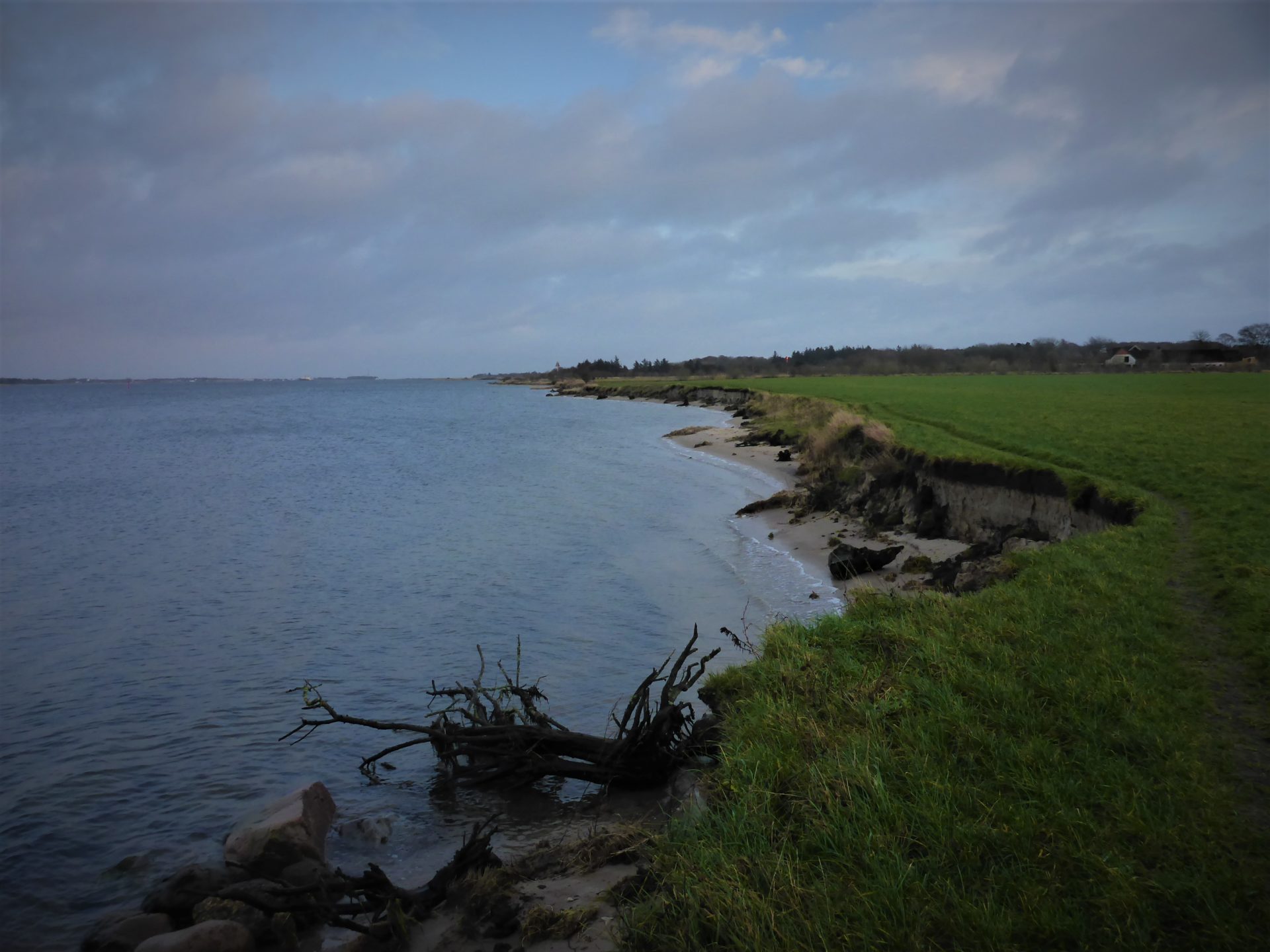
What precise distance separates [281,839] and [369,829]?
0.98 m

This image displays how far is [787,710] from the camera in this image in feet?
24.2

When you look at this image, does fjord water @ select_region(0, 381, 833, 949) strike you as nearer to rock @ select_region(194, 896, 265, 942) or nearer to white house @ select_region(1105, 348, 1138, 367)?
rock @ select_region(194, 896, 265, 942)


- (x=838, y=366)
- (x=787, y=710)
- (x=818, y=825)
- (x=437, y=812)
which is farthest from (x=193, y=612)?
(x=838, y=366)

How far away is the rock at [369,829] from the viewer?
8508mm

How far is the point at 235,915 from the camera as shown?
6.94 m

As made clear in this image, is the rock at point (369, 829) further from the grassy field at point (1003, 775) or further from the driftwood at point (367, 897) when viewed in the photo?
the grassy field at point (1003, 775)

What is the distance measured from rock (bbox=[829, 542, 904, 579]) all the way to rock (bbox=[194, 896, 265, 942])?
1349 cm

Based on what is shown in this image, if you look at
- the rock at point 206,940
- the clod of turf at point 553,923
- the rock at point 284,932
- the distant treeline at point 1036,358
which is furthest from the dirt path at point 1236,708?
the distant treeline at point 1036,358

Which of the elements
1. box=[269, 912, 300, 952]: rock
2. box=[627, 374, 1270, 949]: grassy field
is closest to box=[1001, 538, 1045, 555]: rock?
box=[627, 374, 1270, 949]: grassy field

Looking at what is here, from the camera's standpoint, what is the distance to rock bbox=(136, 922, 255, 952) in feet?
20.6

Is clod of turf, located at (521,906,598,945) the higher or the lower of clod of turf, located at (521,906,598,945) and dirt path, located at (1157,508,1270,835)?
the lower

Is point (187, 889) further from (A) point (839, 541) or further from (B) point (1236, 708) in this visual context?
(A) point (839, 541)

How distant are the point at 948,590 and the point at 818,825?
9.19 m

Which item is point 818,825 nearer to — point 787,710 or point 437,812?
point 787,710
